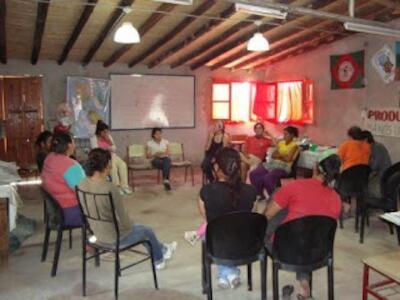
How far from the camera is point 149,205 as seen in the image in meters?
5.79

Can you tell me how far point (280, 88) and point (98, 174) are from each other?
6.26 metres

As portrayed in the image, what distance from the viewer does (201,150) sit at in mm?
9312

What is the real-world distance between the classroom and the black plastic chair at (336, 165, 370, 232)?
2 cm

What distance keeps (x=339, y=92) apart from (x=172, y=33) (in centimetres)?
311

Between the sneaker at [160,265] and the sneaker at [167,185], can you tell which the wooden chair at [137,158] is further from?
the sneaker at [160,265]

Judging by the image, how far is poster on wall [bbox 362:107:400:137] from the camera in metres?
6.21

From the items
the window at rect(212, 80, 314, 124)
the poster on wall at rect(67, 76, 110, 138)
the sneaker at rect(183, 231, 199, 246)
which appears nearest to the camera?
the sneaker at rect(183, 231, 199, 246)

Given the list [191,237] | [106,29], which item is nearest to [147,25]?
[106,29]

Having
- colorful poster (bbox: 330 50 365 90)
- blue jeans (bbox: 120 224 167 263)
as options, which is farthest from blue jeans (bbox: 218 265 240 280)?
colorful poster (bbox: 330 50 365 90)

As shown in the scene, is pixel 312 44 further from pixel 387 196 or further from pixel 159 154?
pixel 387 196

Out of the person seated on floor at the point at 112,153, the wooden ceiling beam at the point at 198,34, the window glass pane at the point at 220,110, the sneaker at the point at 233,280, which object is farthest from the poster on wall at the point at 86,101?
the sneaker at the point at 233,280

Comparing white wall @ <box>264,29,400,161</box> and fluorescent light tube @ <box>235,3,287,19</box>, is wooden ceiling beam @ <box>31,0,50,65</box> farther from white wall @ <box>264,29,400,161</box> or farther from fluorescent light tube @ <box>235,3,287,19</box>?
white wall @ <box>264,29,400,161</box>

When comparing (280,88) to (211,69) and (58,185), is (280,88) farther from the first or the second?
(58,185)

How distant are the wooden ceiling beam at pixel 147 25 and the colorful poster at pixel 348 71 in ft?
10.8
